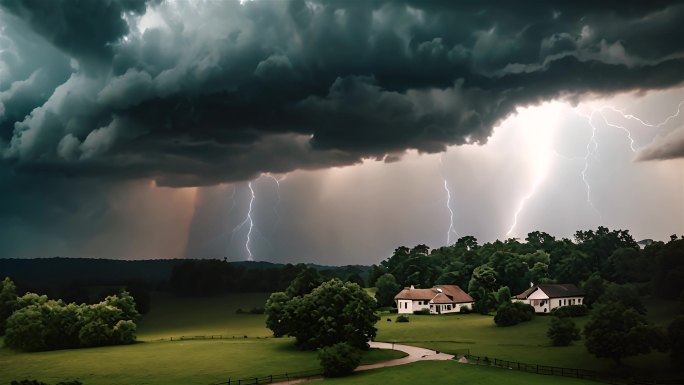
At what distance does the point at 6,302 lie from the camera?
428 ft

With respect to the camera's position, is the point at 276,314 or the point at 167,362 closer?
the point at 167,362

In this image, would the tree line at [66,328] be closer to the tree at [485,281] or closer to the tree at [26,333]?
the tree at [26,333]

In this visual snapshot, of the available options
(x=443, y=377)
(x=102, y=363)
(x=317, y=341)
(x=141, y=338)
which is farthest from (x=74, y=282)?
(x=443, y=377)

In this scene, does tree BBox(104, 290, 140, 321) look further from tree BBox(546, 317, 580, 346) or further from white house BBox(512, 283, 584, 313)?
white house BBox(512, 283, 584, 313)

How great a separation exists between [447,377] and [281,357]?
26776 mm

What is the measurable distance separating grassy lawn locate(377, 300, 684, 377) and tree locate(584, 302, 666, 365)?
7.13ft

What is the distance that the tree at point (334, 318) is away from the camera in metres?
82.1

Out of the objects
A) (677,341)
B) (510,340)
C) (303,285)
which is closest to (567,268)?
(510,340)

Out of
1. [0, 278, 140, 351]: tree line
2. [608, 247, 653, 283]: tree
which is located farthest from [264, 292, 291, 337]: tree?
[608, 247, 653, 283]: tree

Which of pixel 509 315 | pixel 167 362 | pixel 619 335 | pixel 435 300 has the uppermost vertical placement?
pixel 435 300

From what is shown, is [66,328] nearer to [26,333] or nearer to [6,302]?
[26,333]

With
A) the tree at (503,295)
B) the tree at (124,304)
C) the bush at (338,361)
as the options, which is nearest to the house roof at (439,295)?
the tree at (503,295)

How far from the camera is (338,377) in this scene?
68250 mm

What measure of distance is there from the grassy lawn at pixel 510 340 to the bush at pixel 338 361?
1871 centimetres
